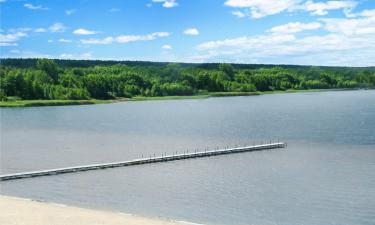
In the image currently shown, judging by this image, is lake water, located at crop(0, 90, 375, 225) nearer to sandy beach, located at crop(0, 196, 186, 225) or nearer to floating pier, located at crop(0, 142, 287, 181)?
floating pier, located at crop(0, 142, 287, 181)

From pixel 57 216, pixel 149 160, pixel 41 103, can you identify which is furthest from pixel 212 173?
pixel 41 103

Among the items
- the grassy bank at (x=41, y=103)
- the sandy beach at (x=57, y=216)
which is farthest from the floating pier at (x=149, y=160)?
the grassy bank at (x=41, y=103)

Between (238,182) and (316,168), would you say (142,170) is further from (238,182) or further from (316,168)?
(316,168)

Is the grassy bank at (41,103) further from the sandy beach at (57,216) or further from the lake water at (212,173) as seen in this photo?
the sandy beach at (57,216)

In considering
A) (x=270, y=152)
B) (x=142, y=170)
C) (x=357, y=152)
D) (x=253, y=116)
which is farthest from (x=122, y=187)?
(x=253, y=116)

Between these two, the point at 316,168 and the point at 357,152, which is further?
the point at 357,152

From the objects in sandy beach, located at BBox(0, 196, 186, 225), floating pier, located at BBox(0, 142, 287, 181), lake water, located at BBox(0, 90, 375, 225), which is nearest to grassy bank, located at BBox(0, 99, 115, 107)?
lake water, located at BBox(0, 90, 375, 225)
